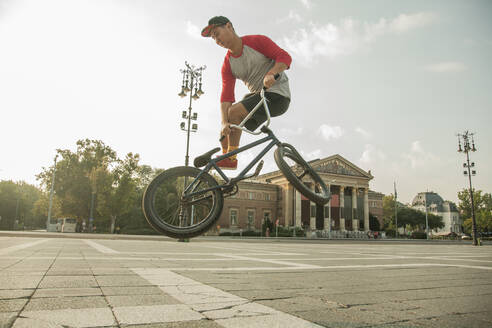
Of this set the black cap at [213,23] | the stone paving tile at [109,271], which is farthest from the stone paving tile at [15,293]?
the black cap at [213,23]

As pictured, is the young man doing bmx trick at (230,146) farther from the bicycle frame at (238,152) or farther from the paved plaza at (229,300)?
the paved plaza at (229,300)

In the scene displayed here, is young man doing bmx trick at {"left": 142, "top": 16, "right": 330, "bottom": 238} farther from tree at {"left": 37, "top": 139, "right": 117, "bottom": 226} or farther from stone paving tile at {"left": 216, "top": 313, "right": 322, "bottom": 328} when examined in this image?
tree at {"left": 37, "top": 139, "right": 117, "bottom": 226}

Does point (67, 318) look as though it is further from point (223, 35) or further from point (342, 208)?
point (342, 208)

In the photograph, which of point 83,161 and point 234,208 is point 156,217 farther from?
point 234,208

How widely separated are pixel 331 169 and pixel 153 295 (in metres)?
66.7

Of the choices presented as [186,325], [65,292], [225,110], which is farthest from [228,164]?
[65,292]

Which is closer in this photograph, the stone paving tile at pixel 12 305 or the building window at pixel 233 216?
the stone paving tile at pixel 12 305

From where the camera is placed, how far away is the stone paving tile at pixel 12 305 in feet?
10.7

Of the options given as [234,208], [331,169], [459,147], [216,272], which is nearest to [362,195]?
[331,169]

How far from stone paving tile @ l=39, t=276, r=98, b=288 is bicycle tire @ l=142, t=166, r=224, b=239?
2437 millimetres

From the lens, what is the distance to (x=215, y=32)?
111 inches

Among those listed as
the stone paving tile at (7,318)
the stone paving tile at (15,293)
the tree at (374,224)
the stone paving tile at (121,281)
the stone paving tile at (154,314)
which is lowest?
the tree at (374,224)

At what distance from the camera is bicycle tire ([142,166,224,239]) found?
2934mm

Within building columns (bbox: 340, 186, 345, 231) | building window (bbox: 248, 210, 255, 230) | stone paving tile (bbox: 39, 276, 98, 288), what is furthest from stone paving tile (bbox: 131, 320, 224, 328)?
building columns (bbox: 340, 186, 345, 231)
